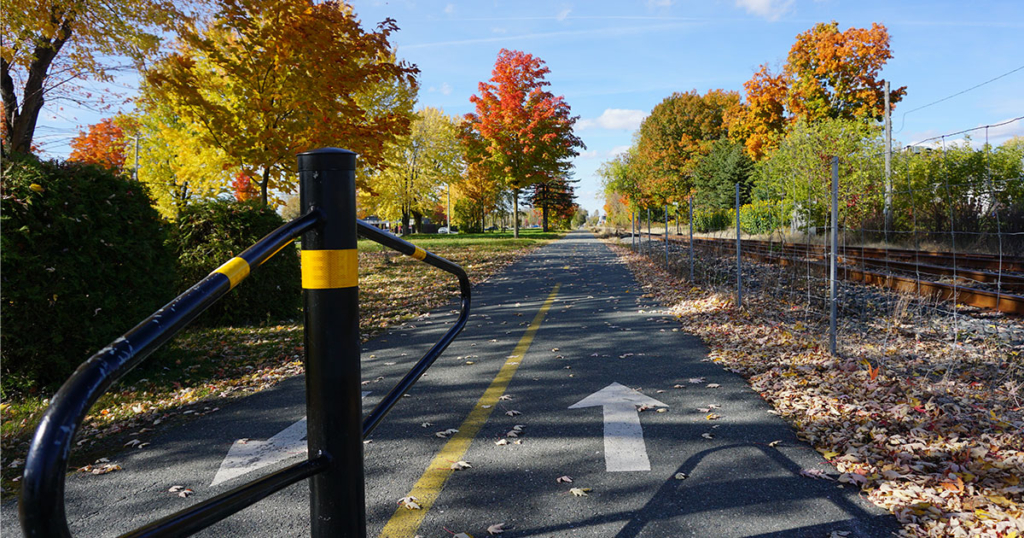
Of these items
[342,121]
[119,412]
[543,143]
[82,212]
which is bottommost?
[119,412]

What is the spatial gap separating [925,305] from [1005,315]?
1.03 metres

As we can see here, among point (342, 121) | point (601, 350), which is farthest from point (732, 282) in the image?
point (342, 121)

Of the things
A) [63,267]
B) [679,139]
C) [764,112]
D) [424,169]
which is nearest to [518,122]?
[424,169]

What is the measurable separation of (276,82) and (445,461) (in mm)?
8699

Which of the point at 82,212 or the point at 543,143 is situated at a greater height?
the point at 543,143

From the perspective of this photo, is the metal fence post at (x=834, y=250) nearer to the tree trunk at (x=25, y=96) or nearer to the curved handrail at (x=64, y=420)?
the curved handrail at (x=64, y=420)

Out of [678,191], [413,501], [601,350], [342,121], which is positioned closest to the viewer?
[413,501]

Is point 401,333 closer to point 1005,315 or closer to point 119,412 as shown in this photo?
point 119,412

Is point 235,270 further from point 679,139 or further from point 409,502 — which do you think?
point 679,139

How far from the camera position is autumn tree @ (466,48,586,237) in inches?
1629

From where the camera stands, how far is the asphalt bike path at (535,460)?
3035 millimetres

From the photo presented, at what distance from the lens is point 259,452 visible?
412cm

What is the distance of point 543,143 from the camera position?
140 feet

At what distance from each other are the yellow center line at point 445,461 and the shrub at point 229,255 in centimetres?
469
